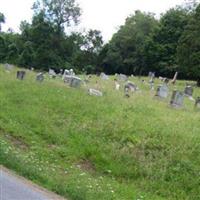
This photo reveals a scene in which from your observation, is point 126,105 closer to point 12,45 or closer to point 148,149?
point 148,149

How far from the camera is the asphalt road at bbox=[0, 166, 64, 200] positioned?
24.8 feet

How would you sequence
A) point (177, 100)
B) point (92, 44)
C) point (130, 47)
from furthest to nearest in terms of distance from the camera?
point (92, 44) → point (130, 47) → point (177, 100)

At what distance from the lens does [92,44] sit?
76.3m

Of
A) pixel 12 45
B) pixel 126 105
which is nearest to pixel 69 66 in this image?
pixel 12 45

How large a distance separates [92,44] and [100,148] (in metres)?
65.2

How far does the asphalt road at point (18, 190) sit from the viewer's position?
7.55 metres

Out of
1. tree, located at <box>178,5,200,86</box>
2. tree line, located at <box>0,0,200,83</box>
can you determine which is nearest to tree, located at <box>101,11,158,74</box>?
tree line, located at <box>0,0,200,83</box>

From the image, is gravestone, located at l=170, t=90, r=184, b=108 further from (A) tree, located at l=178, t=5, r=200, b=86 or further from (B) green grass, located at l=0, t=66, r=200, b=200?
(A) tree, located at l=178, t=5, r=200, b=86

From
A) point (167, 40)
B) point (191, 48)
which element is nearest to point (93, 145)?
point (191, 48)

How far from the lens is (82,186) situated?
878 centimetres

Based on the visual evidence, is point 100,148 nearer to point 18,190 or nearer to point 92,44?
point 18,190

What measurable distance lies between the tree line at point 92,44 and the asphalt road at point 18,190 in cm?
4530

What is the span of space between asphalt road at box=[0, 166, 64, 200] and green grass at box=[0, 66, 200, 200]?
0.29m

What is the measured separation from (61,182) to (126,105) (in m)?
7.92
